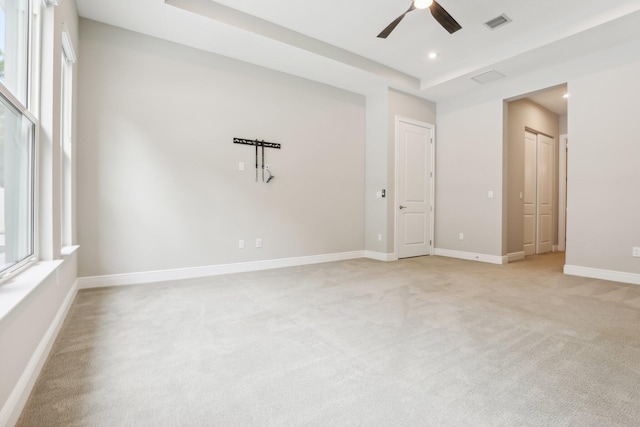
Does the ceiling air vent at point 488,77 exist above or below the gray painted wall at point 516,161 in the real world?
above

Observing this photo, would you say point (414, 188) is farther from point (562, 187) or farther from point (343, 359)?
point (343, 359)

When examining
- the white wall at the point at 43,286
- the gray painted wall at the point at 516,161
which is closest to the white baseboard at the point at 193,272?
the white wall at the point at 43,286

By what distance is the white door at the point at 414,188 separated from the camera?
5348 millimetres

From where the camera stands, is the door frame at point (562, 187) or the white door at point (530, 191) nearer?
the white door at point (530, 191)

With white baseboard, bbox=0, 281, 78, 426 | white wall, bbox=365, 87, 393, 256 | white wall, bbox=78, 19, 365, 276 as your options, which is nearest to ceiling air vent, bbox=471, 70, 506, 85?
white wall, bbox=365, 87, 393, 256

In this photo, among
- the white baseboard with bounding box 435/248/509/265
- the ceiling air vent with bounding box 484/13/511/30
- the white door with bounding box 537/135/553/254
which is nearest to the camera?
the ceiling air vent with bounding box 484/13/511/30

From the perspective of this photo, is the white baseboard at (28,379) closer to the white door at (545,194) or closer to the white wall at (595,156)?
the white wall at (595,156)

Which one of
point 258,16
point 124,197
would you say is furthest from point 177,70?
point 124,197

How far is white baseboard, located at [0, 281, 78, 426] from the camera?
1.24 m

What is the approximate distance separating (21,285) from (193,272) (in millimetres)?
2419

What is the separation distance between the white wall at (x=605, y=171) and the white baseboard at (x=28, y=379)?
5413 mm

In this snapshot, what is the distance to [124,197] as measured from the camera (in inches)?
137

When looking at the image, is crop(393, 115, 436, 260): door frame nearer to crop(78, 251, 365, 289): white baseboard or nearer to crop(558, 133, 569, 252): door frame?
crop(78, 251, 365, 289): white baseboard

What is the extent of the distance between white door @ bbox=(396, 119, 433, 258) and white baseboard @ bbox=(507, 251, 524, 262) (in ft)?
4.15
